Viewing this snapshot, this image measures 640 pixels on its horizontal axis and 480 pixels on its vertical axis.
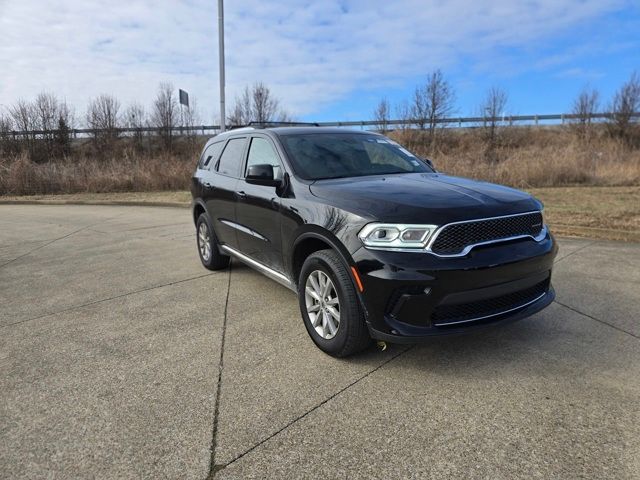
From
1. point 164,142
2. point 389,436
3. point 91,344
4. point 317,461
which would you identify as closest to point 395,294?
point 389,436

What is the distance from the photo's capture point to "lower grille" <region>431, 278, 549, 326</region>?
A: 3025 millimetres

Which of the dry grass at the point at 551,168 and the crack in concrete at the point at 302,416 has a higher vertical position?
the dry grass at the point at 551,168

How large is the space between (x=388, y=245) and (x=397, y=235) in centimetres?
9

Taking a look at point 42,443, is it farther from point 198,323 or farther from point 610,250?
point 610,250

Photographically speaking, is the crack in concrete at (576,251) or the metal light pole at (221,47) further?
the metal light pole at (221,47)

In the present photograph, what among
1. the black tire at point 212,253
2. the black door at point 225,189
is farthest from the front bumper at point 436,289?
the black tire at point 212,253

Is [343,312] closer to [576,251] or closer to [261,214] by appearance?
[261,214]

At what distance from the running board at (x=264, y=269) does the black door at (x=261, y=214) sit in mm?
49

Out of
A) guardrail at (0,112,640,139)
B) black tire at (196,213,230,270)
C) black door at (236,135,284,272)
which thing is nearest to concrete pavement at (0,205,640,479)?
black door at (236,135,284,272)

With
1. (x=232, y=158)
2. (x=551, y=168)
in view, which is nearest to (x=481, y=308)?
(x=232, y=158)

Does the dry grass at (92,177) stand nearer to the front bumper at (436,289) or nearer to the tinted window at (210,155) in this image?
the tinted window at (210,155)

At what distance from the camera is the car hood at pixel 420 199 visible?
9.94 ft

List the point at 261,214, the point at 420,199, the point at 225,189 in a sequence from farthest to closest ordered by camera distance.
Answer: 1. the point at 225,189
2. the point at 261,214
3. the point at 420,199

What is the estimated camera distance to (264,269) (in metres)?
4.63
